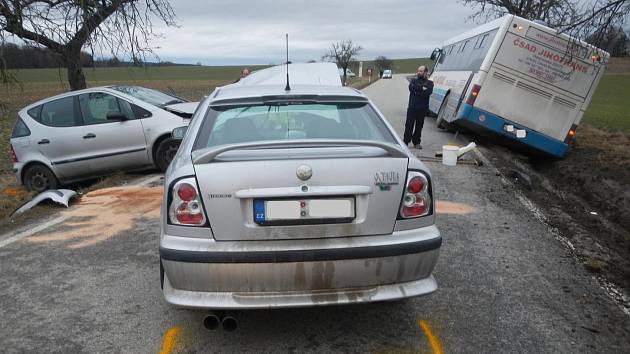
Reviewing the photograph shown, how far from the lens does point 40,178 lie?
788 cm

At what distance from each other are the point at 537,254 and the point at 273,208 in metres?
3.01

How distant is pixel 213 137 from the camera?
332cm

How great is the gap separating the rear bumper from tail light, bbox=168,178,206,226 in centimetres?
14

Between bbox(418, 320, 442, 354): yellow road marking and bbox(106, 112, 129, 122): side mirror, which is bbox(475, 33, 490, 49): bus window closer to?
bbox(106, 112, 129, 122): side mirror

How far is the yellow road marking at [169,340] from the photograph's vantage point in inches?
120

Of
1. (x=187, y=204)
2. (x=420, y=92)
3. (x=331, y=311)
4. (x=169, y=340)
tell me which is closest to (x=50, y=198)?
(x=169, y=340)

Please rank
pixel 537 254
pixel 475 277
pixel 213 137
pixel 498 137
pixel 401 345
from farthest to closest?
pixel 498 137, pixel 537 254, pixel 475 277, pixel 213 137, pixel 401 345

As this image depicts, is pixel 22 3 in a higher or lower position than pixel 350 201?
higher

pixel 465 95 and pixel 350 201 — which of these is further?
pixel 465 95

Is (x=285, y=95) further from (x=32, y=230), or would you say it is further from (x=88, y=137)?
(x=88, y=137)

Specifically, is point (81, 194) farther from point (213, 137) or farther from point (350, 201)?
point (350, 201)

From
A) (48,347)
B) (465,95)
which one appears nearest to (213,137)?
(48,347)

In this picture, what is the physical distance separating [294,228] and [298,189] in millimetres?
225

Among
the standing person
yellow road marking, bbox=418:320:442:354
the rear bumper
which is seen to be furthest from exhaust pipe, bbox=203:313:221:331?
the standing person
